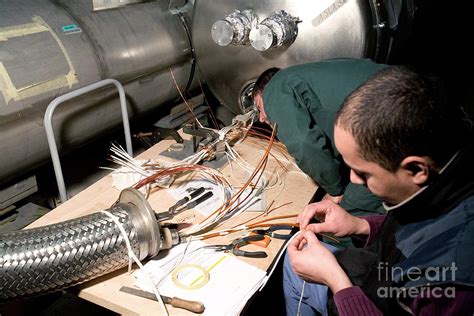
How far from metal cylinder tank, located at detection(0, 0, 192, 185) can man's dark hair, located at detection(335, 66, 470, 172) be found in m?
1.14

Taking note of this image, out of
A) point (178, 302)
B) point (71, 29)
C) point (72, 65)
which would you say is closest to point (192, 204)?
point (178, 302)

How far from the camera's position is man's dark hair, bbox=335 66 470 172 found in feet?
2.51

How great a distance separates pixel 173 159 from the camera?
5.53 feet

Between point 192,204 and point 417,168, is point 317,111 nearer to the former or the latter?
point 192,204

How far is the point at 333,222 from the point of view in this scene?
4.09 ft

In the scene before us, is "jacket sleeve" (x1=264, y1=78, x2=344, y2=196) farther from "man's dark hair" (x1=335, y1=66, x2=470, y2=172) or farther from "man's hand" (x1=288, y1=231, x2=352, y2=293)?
"man's dark hair" (x1=335, y1=66, x2=470, y2=172)

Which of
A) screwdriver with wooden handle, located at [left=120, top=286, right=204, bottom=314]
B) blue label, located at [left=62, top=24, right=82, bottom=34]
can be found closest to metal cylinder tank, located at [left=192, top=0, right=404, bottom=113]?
blue label, located at [left=62, top=24, right=82, bottom=34]

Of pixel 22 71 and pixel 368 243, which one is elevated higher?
pixel 22 71

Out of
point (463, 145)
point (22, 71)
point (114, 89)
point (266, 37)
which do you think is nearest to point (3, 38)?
point (22, 71)

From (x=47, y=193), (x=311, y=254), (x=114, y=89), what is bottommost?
(x=47, y=193)

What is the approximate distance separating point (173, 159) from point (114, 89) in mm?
436

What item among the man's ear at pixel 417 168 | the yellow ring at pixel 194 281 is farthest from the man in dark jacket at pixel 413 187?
the yellow ring at pixel 194 281

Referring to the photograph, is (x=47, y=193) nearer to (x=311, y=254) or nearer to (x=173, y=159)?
(x=173, y=159)

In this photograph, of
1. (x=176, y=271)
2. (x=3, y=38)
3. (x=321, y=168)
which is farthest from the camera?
(x=321, y=168)
